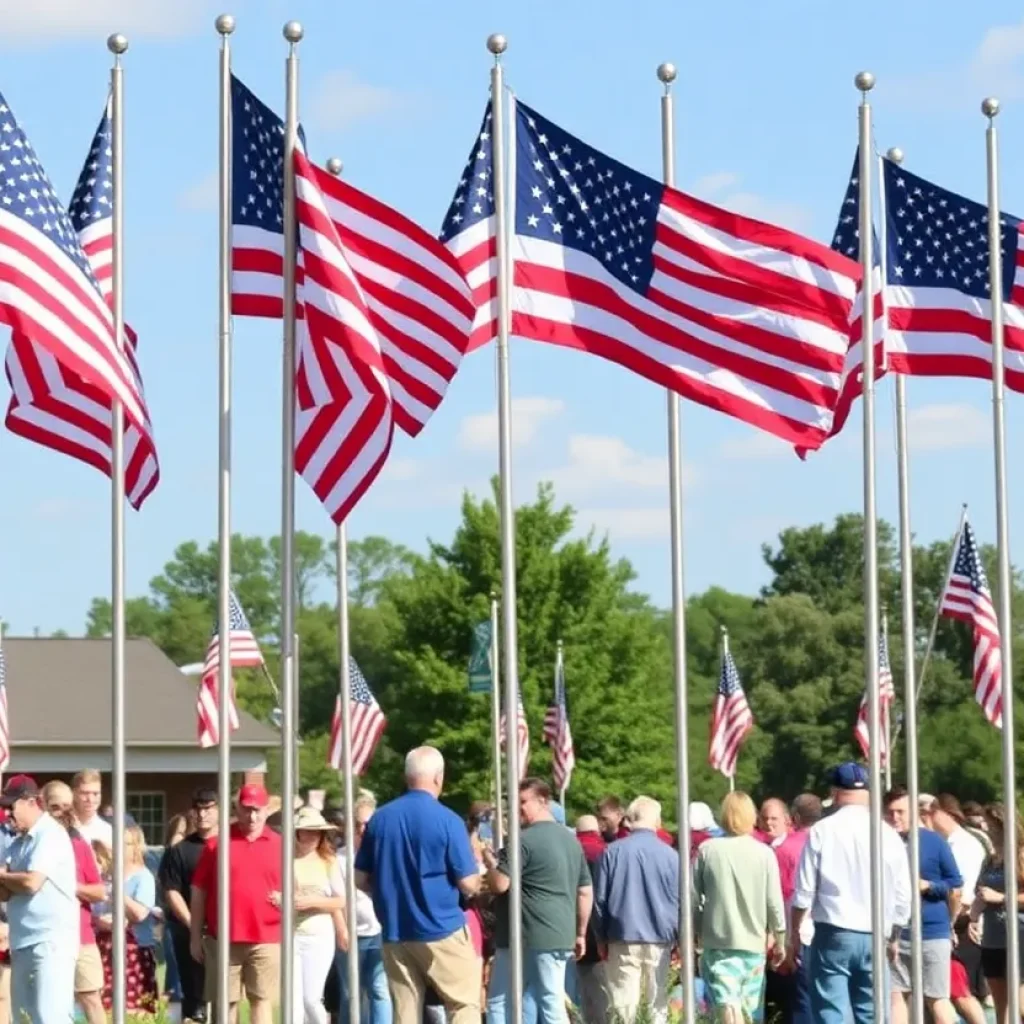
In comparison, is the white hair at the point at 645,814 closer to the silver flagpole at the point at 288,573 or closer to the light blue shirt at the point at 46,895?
the light blue shirt at the point at 46,895

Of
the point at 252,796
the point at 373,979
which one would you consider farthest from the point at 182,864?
the point at 252,796

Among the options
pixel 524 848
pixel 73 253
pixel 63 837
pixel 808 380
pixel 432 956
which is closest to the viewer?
pixel 73 253

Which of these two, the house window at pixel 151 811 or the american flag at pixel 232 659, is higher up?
the american flag at pixel 232 659

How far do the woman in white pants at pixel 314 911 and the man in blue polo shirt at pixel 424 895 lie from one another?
172 cm

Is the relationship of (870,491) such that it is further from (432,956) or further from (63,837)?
(63,837)

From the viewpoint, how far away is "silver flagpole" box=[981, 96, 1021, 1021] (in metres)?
14.9

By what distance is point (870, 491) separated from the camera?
14828 millimetres

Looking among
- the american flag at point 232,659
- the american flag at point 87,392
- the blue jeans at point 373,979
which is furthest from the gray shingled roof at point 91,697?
the american flag at point 87,392

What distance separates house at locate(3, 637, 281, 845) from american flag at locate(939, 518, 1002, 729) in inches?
1069

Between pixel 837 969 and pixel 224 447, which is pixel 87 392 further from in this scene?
pixel 837 969

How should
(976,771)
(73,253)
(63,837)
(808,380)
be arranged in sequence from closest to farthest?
(73,253) → (808,380) → (63,837) → (976,771)

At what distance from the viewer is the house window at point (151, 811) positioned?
54.3 metres

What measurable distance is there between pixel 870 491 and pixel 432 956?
12.3ft

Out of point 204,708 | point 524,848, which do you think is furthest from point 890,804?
point 204,708
